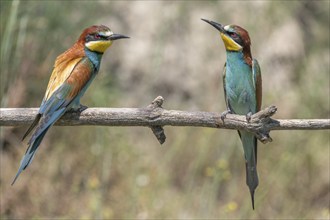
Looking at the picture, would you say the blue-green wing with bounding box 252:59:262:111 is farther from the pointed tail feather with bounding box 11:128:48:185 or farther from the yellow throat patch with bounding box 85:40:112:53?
the pointed tail feather with bounding box 11:128:48:185

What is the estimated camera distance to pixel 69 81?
2.99 metres

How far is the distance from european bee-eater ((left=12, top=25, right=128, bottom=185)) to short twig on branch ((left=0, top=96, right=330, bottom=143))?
10 cm

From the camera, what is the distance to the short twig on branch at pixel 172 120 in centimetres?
266

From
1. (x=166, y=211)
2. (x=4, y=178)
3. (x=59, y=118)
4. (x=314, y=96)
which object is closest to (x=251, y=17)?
(x=314, y=96)

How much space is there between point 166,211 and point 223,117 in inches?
51.9

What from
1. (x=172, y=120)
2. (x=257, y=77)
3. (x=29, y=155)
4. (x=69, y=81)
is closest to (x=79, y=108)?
(x=69, y=81)

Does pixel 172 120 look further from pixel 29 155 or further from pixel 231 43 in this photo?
Answer: pixel 231 43

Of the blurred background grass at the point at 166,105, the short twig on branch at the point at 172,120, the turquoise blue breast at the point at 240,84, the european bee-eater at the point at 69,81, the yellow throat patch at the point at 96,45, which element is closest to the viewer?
the short twig on branch at the point at 172,120

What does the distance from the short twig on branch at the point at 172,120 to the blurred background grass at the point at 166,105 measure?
538mm

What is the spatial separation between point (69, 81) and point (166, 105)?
85.7 inches

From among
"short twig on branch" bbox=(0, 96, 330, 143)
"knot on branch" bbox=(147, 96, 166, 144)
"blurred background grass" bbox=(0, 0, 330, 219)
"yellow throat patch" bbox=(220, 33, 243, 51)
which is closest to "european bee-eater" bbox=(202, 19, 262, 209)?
"yellow throat patch" bbox=(220, 33, 243, 51)

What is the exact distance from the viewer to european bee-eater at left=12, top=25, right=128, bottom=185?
9.07ft

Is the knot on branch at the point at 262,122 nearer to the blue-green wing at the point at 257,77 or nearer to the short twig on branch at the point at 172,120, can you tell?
the short twig on branch at the point at 172,120

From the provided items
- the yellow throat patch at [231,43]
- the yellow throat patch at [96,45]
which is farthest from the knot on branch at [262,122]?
the yellow throat patch at [96,45]
